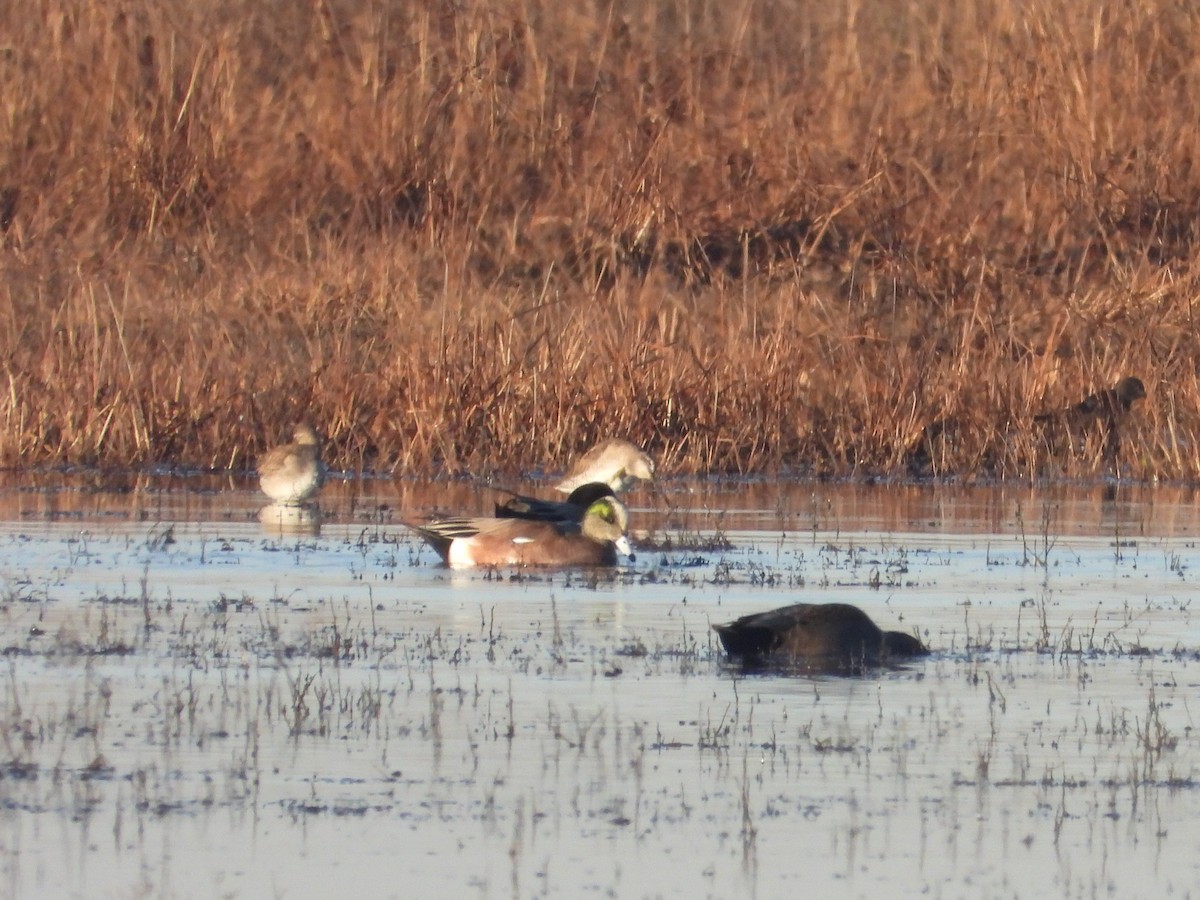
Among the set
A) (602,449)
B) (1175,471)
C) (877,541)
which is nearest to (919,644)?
(877,541)

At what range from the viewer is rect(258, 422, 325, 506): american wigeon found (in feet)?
44.2

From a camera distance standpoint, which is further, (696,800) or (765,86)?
(765,86)

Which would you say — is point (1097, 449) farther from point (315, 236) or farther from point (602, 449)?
point (315, 236)

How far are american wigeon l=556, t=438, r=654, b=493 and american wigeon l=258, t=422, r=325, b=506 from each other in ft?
4.19

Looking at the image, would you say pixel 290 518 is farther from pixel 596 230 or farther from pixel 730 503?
pixel 596 230

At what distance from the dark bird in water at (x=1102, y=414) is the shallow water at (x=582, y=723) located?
3607 millimetres

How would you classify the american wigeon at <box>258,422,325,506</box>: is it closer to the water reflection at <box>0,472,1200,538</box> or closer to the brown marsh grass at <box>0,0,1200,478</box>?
the water reflection at <box>0,472,1200,538</box>

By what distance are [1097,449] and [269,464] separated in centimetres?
483

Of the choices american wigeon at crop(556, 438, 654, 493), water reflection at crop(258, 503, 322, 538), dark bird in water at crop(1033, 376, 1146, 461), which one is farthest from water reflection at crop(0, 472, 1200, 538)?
dark bird in water at crop(1033, 376, 1146, 461)

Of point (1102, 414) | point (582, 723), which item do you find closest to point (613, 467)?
point (1102, 414)

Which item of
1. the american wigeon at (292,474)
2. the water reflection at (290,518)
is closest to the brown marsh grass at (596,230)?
the american wigeon at (292,474)

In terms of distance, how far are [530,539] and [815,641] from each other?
286 cm

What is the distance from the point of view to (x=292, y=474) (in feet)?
44.7

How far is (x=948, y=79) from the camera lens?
76.3 feet
